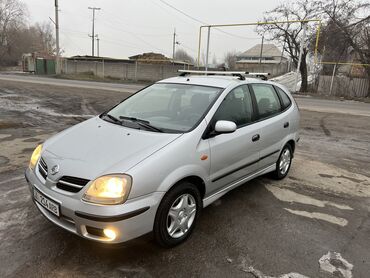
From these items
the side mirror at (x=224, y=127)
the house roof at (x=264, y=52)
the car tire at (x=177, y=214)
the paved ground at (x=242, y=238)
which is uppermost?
the house roof at (x=264, y=52)

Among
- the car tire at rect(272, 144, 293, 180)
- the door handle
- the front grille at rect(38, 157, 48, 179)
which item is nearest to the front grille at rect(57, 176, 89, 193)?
the front grille at rect(38, 157, 48, 179)

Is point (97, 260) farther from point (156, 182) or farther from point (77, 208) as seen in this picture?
point (156, 182)

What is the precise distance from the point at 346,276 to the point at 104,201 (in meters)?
2.16

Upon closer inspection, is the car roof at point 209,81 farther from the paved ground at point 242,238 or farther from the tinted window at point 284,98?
the paved ground at point 242,238

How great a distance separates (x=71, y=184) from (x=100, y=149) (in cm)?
42

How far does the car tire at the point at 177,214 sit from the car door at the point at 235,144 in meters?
0.32

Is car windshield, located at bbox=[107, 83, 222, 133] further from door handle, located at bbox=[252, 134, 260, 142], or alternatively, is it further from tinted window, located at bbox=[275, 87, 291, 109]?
tinted window, located at bbox=[275, 87, 291, 109]

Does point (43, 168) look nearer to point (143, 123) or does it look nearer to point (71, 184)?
point (71, 184)

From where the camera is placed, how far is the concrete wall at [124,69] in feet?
112

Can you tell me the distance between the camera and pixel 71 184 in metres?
2.63

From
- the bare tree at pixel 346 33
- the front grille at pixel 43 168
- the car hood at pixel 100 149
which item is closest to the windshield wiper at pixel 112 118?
the car hood at pixel 100 149

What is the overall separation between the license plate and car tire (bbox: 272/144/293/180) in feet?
10.6

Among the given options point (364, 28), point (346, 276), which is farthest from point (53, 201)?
point (364, 28)

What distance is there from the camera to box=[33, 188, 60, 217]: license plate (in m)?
2.69
